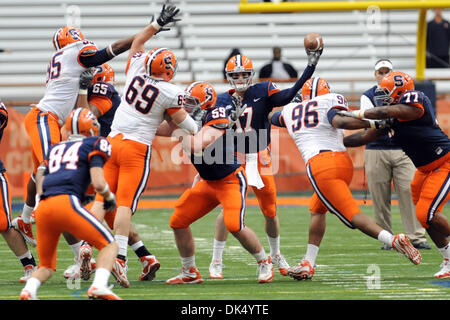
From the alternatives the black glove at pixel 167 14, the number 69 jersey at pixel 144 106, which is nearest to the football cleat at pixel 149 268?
the number 69 jersey at pixel 144 106

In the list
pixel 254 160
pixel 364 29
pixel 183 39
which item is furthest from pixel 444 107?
pixel 254 160

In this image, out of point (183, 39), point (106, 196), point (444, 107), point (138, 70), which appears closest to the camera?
point (106, 196)

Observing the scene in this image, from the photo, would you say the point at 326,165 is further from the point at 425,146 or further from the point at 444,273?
the point at 444,273

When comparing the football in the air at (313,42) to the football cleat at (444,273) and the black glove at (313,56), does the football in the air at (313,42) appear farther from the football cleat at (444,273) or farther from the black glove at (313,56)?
the football cleat at (444,273)

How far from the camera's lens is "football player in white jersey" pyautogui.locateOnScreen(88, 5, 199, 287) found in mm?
6711

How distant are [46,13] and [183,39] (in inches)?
114

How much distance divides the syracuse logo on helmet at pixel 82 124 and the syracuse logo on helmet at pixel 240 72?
2.28 metres

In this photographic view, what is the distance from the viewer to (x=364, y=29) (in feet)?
60.1

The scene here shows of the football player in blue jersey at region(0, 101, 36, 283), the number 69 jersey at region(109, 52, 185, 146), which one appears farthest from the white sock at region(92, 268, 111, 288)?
the football player in blue jersey at region(0, 101, 36, 283)

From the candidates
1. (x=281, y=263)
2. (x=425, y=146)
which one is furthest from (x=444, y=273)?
(x=281, y=263)

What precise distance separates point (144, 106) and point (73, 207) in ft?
4.73

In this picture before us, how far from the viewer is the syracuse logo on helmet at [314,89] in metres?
7.34

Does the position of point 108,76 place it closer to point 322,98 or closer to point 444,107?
point 322,98

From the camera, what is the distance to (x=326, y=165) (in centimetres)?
694
